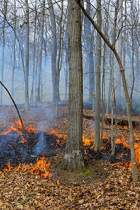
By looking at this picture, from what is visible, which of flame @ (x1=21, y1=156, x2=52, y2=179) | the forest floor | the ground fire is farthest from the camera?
the ground fire

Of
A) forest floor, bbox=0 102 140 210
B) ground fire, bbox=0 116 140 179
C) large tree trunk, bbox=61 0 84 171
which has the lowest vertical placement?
forest floor, bbox=0 102 140 210

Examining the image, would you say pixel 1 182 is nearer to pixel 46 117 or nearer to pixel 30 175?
pixel 30 175

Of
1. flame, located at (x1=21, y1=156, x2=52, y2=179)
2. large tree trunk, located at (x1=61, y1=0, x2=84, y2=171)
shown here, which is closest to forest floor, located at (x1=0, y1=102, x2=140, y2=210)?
flame, located at (x1=21, y1=156, x2=52, y2=179)

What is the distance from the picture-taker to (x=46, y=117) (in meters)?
12.7

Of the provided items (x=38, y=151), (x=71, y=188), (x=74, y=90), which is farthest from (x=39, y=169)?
(x=74, y=90)

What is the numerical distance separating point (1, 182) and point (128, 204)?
3298 mm

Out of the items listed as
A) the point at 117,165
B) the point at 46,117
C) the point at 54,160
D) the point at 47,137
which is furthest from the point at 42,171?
the point at 46,117

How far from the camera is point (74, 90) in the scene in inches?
217

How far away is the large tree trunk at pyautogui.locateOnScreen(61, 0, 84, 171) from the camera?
5.45 meters

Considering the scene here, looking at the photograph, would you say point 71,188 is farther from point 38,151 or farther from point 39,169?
point 38,151

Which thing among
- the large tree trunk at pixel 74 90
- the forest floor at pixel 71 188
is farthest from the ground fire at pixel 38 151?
the large tree trunk at pixel 74 90

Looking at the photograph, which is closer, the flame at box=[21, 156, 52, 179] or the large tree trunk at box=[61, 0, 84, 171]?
the flame at box=[21, 156, 52, 179]

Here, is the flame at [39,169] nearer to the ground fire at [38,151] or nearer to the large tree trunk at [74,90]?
the ground fire at [38,151]

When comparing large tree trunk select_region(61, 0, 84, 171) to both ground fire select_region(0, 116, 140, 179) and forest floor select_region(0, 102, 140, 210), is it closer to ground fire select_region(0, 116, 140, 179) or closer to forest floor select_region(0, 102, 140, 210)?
forest floor select_region(0, 102, 140, 210)
